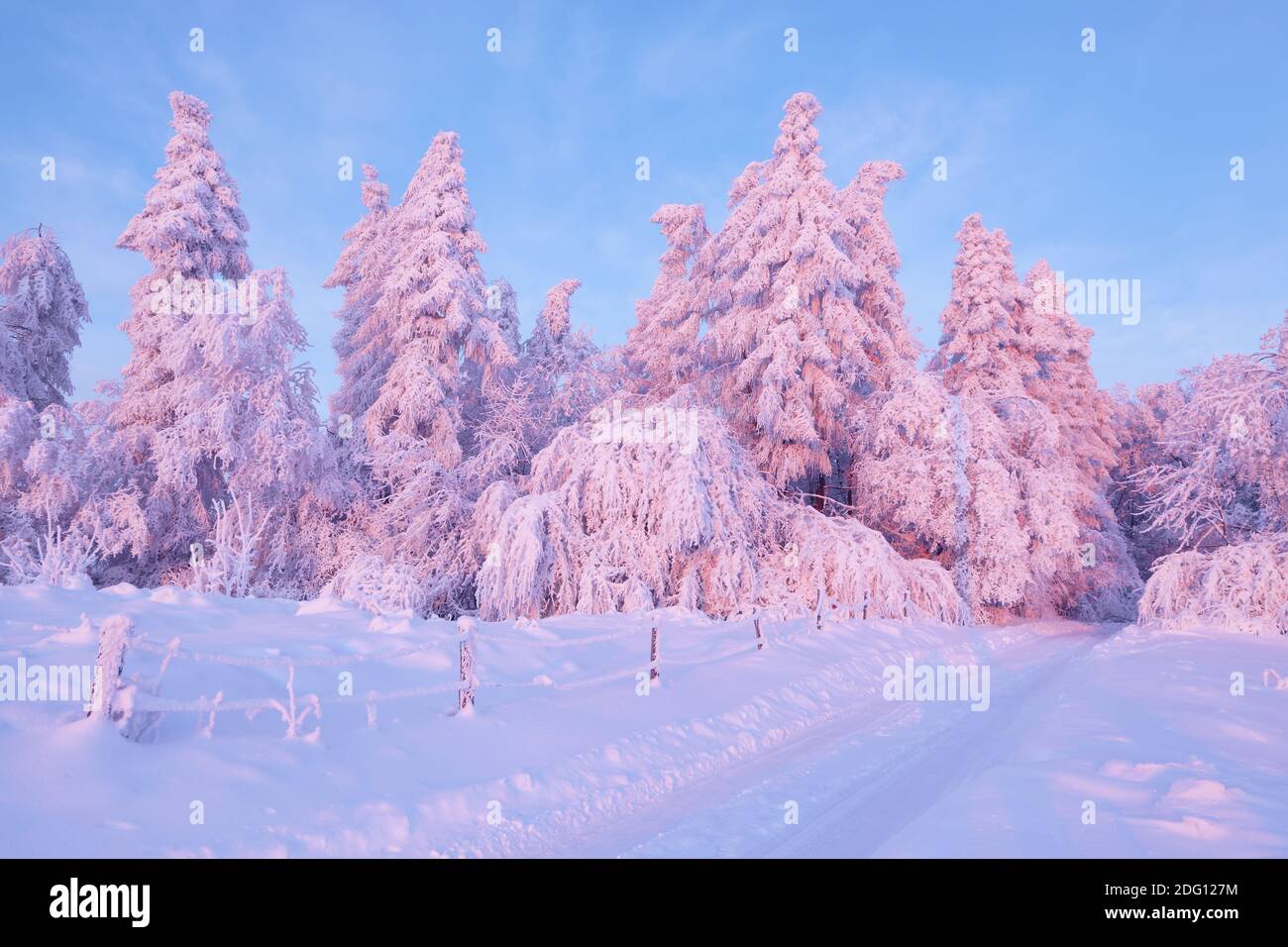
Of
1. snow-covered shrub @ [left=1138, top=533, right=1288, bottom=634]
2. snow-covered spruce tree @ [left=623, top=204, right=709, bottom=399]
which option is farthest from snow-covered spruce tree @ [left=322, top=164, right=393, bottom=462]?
snow-covered shrub @ [left=1138, top=533, right=1288, bottom=634]

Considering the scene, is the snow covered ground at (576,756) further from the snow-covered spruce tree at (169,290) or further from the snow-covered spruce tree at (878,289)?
the snow-covered spruce tree at (878,289)

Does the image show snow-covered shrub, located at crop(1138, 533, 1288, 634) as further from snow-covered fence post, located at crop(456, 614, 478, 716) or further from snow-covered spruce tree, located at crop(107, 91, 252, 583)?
snow-covered spruce tree, located at crop(107, 91, 252, 583)

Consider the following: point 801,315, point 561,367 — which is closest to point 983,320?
point 801,315

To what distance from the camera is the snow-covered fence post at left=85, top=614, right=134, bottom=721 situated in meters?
5.68

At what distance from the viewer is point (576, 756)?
751 cm

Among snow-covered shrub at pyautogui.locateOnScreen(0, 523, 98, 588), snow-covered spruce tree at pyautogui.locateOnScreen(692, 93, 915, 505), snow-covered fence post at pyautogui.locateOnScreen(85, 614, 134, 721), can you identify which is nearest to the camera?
snow-covered fence post at pyautogui.locateOnScreen(85, 614, 134, 721)

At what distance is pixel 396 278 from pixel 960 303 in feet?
70.8

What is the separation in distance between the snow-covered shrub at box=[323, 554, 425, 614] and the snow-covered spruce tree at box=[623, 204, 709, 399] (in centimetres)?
1090

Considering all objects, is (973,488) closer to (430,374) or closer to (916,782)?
(430,374)

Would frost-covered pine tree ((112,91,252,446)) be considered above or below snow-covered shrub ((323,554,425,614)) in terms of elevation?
above

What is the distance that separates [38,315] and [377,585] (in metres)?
13.8

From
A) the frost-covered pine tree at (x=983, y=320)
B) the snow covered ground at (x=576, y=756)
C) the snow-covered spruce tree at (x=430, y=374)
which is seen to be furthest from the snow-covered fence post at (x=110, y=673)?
the frost-covered pine tree at (x=983, y=320)
